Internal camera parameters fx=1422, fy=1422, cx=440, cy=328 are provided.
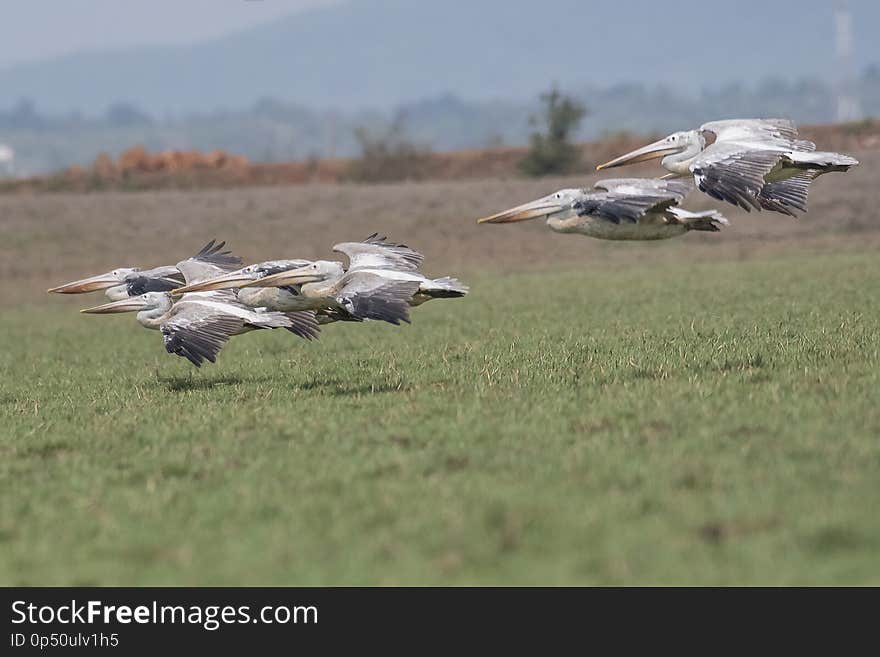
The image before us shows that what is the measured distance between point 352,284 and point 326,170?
2866 inches

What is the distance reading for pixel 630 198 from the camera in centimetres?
1321

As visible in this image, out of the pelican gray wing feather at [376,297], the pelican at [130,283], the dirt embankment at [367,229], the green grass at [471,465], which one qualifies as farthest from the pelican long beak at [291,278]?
the dirt embankment at [367,229]

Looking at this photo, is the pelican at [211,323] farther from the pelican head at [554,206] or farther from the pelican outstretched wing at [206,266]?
the pelican head at [554,206]

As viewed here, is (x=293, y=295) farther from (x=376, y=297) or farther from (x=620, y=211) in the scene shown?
(x=620, y=211)

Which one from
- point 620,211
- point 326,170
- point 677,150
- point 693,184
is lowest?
point 620,211

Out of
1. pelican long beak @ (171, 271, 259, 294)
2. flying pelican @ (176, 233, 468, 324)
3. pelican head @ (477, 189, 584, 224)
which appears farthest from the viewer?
pelican long beak @ (171, 271, 259, 294)

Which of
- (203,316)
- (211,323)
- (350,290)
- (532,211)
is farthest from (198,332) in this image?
(532,211)

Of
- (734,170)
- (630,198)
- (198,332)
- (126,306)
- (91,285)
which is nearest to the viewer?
(734,170)

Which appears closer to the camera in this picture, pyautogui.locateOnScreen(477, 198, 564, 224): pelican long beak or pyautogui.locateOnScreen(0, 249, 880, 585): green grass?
pyautogui.locateOnScreen(0, 249, 880, 585): green grass

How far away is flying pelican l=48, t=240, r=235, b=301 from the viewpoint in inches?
678

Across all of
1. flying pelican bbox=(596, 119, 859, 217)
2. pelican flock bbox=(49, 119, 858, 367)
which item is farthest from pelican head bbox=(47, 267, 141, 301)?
flying pelican bbox=(596, 119, 859, 217)

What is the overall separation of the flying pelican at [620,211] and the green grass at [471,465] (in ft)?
4.78

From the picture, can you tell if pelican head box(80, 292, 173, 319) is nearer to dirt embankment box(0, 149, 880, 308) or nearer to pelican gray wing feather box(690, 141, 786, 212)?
pelican gray wing feather box(690, 141, 786, 212)

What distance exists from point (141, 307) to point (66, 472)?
Result: 6.21 m
